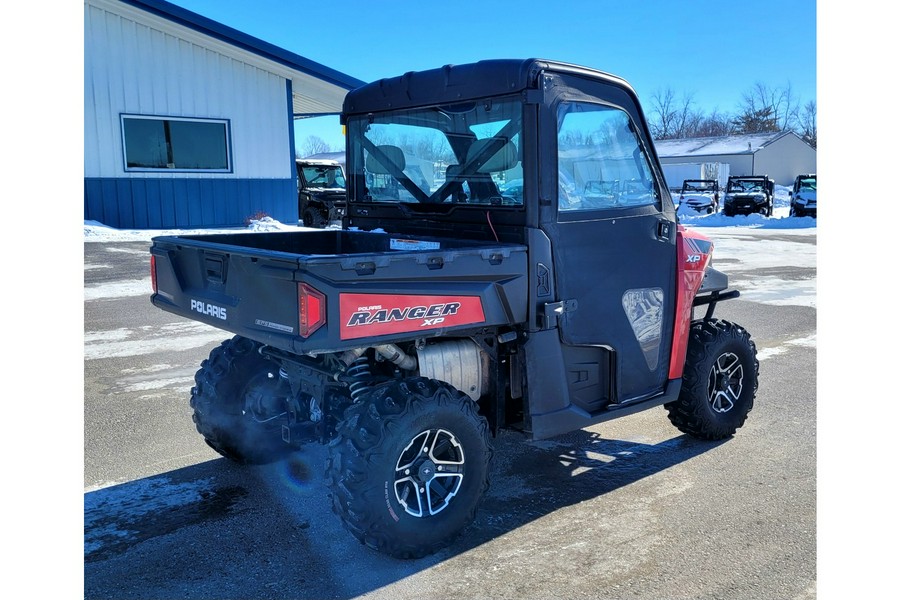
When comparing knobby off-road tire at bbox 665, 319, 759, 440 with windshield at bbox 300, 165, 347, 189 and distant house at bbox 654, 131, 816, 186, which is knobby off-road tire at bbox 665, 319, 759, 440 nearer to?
windshield at bbox 300, 165, 347, 189

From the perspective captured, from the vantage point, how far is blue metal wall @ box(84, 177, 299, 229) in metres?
16.1

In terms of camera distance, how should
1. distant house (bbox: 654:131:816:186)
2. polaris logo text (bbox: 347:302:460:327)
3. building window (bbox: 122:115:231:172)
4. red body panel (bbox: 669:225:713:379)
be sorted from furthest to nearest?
distant house (bbox: 654:131:816:186)
building window (bbox: 122:115:231:172)
red body panel (bbox: 669:225:713:379)
polaris logo text (bbox: 347:302:460:327)

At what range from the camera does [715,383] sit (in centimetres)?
504

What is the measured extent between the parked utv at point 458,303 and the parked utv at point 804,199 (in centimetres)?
2525

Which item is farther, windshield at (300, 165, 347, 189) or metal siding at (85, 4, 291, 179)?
windshield at (300, 165, 347, 189)

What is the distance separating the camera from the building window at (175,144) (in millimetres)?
16188

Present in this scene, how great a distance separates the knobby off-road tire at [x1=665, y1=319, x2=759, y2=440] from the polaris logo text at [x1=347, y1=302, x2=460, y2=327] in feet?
6.73

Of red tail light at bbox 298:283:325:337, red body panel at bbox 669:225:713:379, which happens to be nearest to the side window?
red body panel at bbox 669:225:713:379

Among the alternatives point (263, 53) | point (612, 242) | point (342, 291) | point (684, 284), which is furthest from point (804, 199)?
point (342, 291)

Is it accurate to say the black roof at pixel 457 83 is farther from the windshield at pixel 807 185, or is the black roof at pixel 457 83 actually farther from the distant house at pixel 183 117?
the windshield at pixel 807 185

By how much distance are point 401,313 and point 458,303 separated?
0.30 m

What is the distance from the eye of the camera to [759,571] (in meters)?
3.38

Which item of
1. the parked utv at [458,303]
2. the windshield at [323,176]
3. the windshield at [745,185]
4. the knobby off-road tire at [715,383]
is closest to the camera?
the parked utv at [458,303]

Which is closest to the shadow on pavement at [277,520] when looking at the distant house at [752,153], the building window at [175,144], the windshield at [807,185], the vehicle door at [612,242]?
the vehicle door at [612,242]
